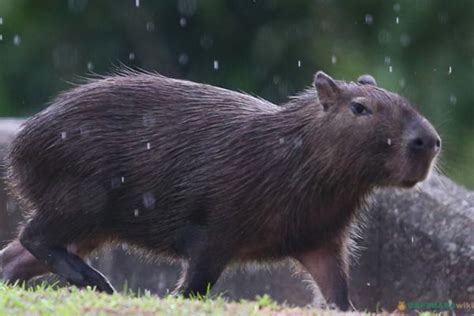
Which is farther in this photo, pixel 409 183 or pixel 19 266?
pixel 19 266

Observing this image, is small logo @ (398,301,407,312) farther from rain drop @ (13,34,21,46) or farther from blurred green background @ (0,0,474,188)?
rain drop @ (13,34,21,46)

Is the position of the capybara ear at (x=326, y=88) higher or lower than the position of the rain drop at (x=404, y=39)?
higher

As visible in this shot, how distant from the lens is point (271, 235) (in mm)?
8375

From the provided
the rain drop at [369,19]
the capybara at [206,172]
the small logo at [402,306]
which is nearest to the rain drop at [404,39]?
the rain drop at [369,19]

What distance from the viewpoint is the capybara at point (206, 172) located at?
829cm

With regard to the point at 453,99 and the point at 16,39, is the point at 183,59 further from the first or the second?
the point at 453,99

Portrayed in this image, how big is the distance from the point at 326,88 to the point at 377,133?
1.36 feet

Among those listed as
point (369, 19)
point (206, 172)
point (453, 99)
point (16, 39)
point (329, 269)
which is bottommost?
point (453, 99)

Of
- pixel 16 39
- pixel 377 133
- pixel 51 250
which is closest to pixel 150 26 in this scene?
pixel 16 39

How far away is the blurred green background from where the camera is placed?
628 inches

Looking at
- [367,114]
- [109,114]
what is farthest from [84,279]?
[367,114]

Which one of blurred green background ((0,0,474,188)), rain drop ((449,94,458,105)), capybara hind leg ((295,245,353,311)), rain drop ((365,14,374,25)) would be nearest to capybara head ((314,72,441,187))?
capybara hind leg ((295,245,353,311))

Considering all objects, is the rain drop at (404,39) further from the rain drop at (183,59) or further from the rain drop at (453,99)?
the rain drop at (183,59)

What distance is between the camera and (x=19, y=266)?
9.14 meters
